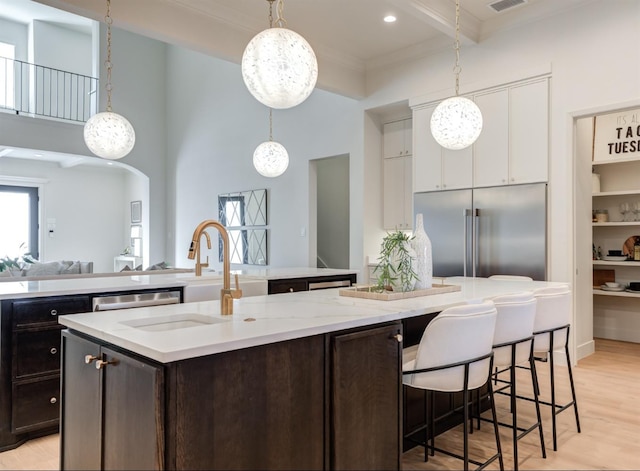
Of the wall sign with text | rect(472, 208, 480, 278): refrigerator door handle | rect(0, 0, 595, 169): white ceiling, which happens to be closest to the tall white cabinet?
rect(0, 0, 595, 169): white ceiling

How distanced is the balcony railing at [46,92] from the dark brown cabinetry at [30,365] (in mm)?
6721

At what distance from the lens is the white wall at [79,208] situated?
392 inches

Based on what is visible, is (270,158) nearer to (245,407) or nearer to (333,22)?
(333,22)

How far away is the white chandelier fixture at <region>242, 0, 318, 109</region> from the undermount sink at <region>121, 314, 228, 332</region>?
1.14m

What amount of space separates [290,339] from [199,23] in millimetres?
3871

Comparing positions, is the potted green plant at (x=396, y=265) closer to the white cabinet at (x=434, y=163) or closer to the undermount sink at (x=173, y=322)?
the undermount sink at (x=173, y=322)

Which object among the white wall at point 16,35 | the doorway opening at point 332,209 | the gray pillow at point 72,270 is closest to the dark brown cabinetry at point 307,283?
the gray pillow at point 72,270

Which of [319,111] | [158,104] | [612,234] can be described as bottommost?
[612,234]

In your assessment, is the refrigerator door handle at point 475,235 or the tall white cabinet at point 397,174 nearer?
the refrigerator door handle at point 475,235

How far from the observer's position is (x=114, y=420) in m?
1.55

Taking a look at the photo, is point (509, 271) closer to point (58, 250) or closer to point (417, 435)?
point (417, 435)

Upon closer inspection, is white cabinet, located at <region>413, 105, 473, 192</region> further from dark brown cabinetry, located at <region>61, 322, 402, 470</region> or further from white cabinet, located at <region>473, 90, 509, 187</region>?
dark brown cabinetry, located at <region>61, 322, 402, 470</region>

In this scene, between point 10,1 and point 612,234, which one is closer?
point 612,234

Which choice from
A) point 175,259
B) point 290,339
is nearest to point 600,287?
point 290,339
